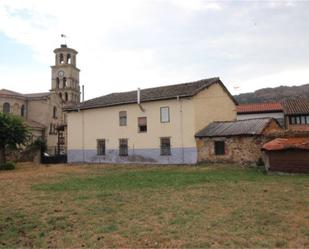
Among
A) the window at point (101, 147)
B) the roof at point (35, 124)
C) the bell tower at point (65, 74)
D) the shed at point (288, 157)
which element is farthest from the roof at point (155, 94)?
the bell tower at point (65, 74)

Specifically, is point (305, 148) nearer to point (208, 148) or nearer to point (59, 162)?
point (208, 148)

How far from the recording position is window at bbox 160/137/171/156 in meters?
25.5

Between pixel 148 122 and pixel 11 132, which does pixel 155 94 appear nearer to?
pixel 148 122

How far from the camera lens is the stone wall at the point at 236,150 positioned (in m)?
21.7

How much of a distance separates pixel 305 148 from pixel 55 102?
38931 millimetres

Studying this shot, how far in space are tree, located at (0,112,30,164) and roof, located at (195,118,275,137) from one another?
13.3 meters

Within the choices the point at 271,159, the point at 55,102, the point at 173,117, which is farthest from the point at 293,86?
the point at 271,159

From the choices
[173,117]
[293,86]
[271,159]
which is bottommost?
[271,159]

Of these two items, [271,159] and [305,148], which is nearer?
[305,148]

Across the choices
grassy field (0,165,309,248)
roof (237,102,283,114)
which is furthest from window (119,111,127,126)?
roof (237,102,283,114)

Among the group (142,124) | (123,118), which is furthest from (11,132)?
(142,124)

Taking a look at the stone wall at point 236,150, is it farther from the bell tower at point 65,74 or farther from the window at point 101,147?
the bell tower at point 65,74

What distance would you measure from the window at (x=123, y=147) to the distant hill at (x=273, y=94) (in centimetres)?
5715

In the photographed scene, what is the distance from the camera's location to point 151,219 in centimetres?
803
